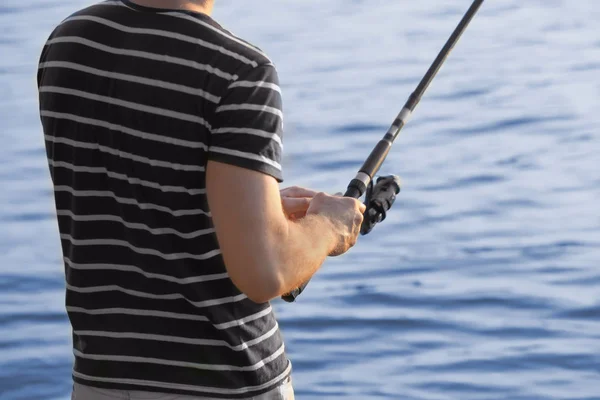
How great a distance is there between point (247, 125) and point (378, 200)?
686 millimetres

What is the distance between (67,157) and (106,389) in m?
0.36

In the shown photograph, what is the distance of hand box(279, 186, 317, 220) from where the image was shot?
230 cm

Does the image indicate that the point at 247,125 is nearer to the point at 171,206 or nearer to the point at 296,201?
the point at 171,206

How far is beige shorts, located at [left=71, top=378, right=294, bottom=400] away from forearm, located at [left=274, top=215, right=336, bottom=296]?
19cm

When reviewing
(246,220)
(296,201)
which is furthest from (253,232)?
(296,201)

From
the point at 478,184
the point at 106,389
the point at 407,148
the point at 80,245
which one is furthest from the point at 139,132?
the point at 407,148

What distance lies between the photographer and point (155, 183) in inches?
78.2

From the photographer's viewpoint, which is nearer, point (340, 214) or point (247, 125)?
point (247, 125)

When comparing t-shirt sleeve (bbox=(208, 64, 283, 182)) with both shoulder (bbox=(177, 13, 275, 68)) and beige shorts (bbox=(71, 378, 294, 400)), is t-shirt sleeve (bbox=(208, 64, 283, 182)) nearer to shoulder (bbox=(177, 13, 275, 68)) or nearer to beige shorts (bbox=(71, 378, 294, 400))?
shoulder (bbox=(177, 13, 275, 68))

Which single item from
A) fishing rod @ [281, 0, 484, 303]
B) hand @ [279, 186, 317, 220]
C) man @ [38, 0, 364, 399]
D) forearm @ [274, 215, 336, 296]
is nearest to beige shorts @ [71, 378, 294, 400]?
man @ [38, 0, 364, 399]

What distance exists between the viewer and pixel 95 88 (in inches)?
80.3

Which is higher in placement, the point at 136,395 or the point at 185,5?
the point at 185,5

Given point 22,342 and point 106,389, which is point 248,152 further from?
point 22,342

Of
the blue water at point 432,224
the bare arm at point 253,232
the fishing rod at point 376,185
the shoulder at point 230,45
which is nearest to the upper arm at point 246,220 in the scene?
the bare arm at point 253,232
